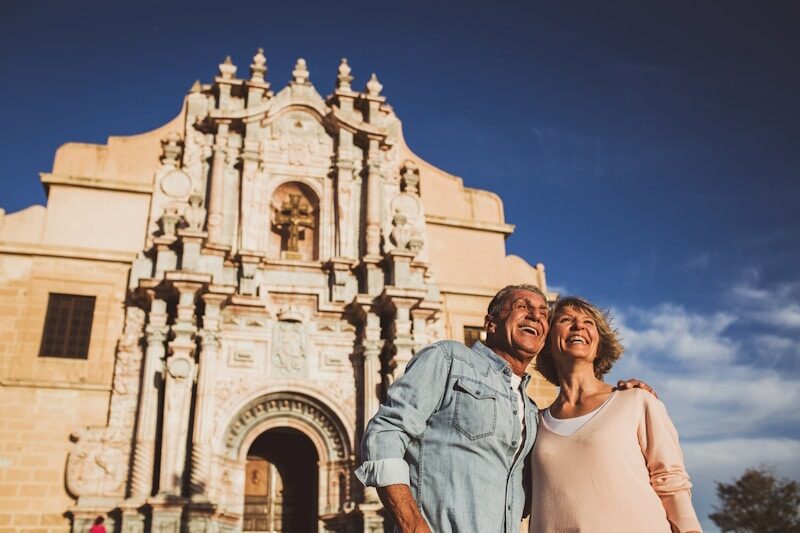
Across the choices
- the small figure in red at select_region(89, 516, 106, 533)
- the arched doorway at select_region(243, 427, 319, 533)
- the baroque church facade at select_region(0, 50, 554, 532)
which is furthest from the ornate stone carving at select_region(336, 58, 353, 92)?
the small figure in red at select_region(89, 516, 106, 533)

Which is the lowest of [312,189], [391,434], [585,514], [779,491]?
[585,514]

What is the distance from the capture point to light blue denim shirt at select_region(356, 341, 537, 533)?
2.71m

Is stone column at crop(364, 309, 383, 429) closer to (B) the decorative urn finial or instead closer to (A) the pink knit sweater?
(B) the decorative urn finial

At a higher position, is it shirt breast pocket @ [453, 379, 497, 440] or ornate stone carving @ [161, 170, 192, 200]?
ornate stone carving @ [161, 170, 192, 200]

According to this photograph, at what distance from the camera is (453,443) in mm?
2875

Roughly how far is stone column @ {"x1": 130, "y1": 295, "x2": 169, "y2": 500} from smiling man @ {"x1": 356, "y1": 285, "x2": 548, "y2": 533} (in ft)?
30.6

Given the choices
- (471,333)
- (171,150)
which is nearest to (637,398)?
(471,333)

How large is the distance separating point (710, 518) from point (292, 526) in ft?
60.4

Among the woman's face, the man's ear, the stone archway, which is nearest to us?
the man's ear

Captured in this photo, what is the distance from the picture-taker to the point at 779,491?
78.0 feet

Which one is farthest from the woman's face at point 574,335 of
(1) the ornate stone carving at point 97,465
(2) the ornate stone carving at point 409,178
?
(2) the ornate stone carving at point 409,178

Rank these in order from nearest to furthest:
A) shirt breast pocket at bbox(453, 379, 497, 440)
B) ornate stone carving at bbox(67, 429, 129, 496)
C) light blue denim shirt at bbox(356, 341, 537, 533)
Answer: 1. light blue denim shirt at bbox(356, 341, 537, 533)
2. shirt breast pocket at bbox(453, 379, 497, 440)
3. ornate stone carving at bbox(67, 429, 129, 496)

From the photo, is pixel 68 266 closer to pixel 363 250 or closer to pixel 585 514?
pixel 363 250

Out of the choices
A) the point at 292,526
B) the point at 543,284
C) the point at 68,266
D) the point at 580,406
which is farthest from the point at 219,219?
the point at 580,406
